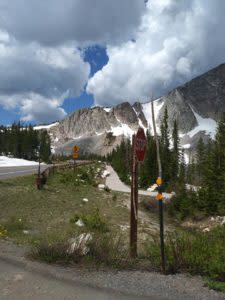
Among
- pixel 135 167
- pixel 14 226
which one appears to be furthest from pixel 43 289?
pixel 14 226

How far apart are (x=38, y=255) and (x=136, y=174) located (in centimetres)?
265

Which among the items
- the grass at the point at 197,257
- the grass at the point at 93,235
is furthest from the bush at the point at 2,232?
the grass at the point at 197,257

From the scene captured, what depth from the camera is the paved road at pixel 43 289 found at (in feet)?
16.6

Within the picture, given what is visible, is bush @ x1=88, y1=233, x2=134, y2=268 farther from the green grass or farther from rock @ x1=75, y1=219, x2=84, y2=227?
rock @ x1=75, y1=219, x2=84, y2=227

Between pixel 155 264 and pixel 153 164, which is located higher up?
pixel 153 164

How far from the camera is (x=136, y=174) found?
7.64 meters

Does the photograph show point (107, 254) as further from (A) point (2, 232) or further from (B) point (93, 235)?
(A) point (2, 232)

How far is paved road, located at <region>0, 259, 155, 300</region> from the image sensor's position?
→ 199 inches

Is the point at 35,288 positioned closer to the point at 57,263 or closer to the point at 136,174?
the point at 57,263

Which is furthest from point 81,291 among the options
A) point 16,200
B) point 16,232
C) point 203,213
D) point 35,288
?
point 203,213

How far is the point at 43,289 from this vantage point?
17.5 feet

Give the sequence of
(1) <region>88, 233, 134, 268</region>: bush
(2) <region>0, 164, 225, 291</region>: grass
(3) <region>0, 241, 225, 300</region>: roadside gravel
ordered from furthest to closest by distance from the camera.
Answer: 1. (1) <region>88, 233, 134, 268</region>: bush
2. (2) <region>0, 164, 225, 291</region>: grass
3. (3) <region>0, 241, 225, 300</region>: roadside gravel

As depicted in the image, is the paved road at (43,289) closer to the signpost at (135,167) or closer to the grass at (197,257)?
the grass at (197,257)

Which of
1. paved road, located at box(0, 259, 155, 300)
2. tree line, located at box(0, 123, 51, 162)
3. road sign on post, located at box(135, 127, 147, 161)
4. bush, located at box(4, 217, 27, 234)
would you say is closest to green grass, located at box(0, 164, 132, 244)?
bush, located at box(4, 217, 27, 234)
